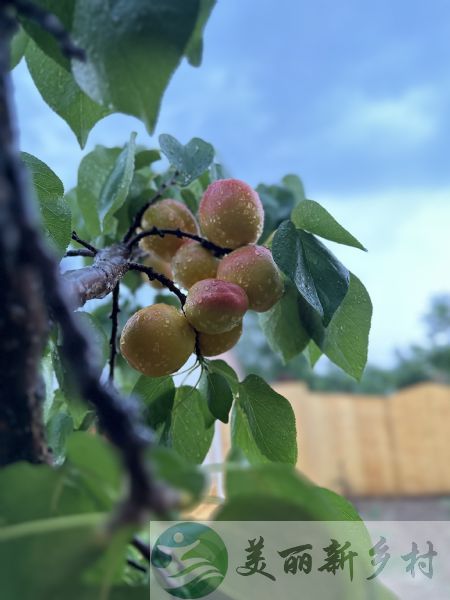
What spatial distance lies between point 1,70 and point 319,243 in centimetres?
21

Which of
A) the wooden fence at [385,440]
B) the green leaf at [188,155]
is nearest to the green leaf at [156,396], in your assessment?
the green leaf at [188,155]

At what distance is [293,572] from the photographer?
0.62 feet

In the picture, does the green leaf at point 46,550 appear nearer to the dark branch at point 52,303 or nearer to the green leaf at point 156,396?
the dark branch at point 52,303

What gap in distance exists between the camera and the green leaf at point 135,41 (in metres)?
0.17

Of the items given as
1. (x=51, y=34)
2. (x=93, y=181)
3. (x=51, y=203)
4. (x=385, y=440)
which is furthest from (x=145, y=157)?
(x=385, y=440)

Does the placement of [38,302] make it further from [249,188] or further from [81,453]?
[249,188]

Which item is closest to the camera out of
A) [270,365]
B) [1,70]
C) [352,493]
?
[1,70]

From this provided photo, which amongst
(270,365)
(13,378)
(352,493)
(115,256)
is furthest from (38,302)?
(270,365)

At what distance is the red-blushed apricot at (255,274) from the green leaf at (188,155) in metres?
0.07

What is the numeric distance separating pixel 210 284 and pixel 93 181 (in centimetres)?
19

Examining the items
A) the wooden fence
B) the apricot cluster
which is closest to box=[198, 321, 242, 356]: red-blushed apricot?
the apricot cluster

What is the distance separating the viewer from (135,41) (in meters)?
0.17

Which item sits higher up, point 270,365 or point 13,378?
point 270,365

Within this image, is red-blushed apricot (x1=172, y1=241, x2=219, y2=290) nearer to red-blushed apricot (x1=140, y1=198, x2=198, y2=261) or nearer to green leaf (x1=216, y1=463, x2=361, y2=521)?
red-blushed apricot (x1=140, y1=198, x2=198, y2=261)
